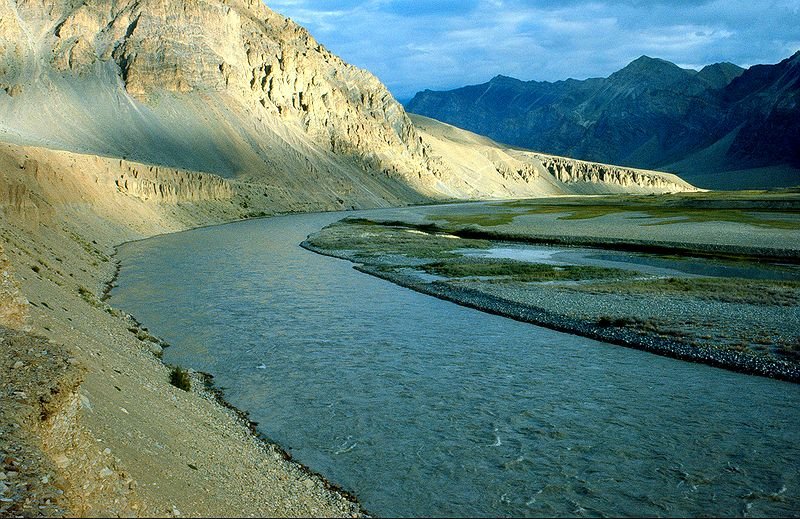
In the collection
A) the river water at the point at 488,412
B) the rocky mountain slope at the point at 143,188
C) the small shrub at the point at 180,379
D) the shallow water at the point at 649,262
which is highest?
the rocky mountain slope at the point at 143,188

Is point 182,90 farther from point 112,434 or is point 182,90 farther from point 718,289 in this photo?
point 112,434

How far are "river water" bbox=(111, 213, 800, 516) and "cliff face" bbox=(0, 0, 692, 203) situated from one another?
231 feet

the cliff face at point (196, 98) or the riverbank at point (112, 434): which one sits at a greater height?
the cliff face at point (196, 98)

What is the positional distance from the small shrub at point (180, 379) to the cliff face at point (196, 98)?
242 feet

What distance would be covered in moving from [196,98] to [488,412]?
11891 cm

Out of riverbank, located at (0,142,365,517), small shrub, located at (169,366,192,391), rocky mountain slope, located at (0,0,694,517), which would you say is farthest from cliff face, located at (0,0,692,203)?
small shrub, located at (169,366,192,391)

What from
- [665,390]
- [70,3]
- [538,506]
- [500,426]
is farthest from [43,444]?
[70,3]

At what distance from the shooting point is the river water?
9.57 meters

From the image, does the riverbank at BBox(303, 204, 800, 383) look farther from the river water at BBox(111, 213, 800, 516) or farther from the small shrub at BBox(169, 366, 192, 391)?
the small shrub at BBox(169, 366, 192, 391)

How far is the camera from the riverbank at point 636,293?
17833mm

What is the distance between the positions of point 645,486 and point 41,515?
27.9ft

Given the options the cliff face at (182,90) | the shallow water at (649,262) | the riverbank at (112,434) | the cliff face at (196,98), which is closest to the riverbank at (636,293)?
the shallow water at (649,262)

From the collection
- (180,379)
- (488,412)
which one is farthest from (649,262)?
(180,379)

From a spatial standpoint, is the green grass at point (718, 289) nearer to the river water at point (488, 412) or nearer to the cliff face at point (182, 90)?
the river water at point (488, 412)
